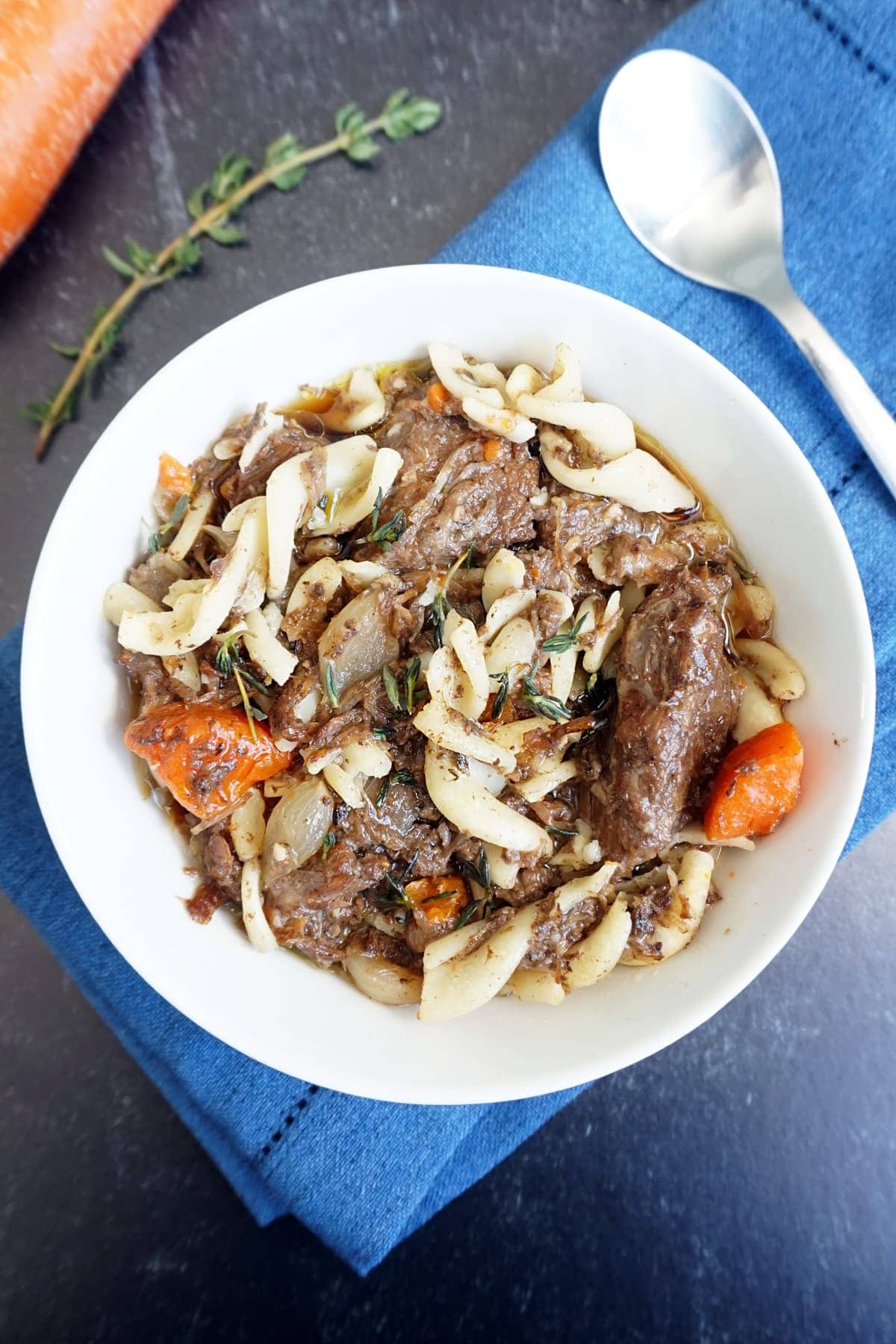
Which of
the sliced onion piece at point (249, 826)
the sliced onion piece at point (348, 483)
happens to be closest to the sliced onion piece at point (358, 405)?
the sliced onion piece at point (348, 483)

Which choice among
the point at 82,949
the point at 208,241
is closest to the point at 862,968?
the point at 82,949

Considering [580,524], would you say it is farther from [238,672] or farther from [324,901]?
[324,901]

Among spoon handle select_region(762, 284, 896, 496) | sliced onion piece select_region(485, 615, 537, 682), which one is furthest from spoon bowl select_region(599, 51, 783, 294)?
sliced onion piece select_region(485, 615, 537, 682)

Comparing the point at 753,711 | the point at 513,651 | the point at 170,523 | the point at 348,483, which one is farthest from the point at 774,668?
the point at 170,523

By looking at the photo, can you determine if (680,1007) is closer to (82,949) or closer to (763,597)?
(763,597)

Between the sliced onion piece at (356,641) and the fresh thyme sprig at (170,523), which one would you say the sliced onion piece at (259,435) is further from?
the sliced onion piece at (356,641)

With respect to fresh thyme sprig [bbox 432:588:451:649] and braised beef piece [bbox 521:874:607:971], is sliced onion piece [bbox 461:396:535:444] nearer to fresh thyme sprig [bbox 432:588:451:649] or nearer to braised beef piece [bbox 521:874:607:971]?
fresh thyme sprig [bbox 432:588:451:649]

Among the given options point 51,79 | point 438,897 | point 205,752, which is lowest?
point 205,752
